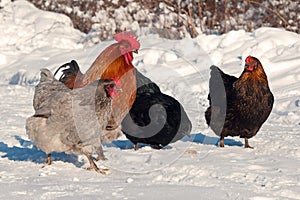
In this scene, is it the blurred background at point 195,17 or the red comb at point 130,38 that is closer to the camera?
the red comb at point 130,38

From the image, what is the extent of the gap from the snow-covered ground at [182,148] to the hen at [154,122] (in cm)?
18

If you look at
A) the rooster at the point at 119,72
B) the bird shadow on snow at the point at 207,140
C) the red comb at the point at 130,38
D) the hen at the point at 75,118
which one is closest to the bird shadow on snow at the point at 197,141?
the bird shadow on snow at the point at 207,140

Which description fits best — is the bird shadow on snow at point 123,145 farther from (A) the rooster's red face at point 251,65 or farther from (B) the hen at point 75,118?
(B) the hen at point 75,118

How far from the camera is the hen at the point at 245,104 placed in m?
6.59

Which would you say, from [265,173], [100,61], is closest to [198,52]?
[100,61]

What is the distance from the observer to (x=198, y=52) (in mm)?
12922

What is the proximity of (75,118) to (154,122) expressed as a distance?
5.24 ft

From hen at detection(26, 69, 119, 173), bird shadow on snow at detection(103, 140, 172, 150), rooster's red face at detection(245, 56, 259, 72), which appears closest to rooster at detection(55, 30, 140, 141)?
hen at detection(26, 69, 119, 173)

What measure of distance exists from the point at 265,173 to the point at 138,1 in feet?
39.5

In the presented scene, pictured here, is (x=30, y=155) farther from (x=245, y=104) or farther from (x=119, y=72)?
(x=245, y=104)

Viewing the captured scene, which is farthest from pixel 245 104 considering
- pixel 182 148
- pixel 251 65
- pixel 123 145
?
pixel 123 145

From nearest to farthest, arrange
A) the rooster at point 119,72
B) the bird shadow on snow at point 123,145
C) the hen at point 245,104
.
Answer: the rooster at point 119,72 < the hen at point 245,104 < the bird shadow on snow at point 123,145

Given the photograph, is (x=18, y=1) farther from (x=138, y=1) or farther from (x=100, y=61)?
(x=100, y=61)

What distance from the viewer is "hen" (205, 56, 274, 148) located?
6.59 meters
